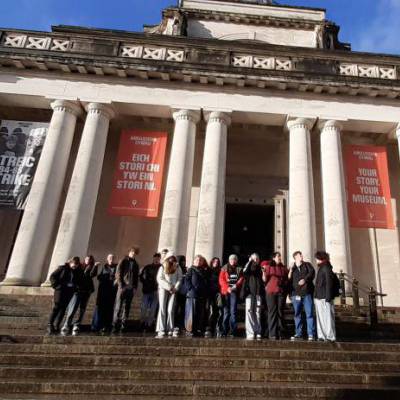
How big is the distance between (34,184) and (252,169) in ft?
29.5

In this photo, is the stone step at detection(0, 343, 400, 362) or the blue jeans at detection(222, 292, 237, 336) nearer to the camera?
the stone step at detection(0, 343, 400, 362)

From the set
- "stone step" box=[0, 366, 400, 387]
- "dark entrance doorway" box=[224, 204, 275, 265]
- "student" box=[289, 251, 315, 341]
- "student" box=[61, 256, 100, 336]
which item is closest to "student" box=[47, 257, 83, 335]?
"student" box=[61, 256, 100, 336]

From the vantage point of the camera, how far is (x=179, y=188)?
12.8 metres

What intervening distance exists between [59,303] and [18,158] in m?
7.32

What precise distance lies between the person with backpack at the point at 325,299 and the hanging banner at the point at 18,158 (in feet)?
31.1

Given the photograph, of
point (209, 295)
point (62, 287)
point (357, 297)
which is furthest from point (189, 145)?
point (62, 287)

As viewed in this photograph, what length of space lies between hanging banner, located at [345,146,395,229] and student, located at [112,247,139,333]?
8.24 metres

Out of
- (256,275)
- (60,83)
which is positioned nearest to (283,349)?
(256,275)

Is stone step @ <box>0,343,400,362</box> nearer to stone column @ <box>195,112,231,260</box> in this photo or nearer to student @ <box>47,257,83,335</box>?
student @ <box>47,257,83,335</box>

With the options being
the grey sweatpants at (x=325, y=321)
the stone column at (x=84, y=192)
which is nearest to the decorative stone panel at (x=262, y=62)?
the stone column at (x=84, y=192)

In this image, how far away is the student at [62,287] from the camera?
23.6ft

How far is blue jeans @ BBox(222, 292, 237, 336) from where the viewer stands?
24.3 ft

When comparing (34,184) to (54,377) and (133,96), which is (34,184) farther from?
(54,377)

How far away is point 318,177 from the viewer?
1625 cm
